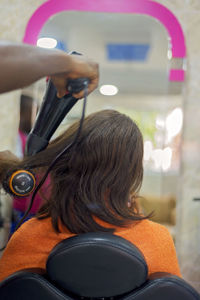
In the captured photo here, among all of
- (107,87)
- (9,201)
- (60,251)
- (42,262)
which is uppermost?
(107,87)

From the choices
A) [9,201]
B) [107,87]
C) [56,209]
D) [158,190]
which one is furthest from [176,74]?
[56,209]

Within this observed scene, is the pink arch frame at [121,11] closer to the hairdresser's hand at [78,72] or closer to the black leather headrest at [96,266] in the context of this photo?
the hairdresser's hand at [78,72]

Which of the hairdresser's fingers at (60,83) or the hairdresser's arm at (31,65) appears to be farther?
the hairdresser's fingers at (60,83)

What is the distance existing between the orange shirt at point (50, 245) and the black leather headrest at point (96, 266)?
19 cm

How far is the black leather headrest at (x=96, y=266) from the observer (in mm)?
785

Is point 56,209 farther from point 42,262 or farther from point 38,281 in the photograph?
point 38,281

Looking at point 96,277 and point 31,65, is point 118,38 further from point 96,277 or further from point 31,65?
point 96,277

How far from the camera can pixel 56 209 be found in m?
1.04

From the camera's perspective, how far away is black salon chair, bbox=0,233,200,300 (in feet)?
2.58

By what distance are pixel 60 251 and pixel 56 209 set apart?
26cm

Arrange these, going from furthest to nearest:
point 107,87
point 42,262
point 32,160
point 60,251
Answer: point 107,87, point 32,160, point 42,262, point 60,251

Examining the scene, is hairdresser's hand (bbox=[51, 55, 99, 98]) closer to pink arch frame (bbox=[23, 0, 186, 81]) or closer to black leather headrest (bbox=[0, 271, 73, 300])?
black leather headrest (bbox=[0, 271, 73, 300])

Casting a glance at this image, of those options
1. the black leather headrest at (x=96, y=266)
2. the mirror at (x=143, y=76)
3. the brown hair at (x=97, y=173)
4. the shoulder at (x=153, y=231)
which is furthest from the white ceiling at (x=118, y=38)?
the black leather headrest at (x=96, y=266)

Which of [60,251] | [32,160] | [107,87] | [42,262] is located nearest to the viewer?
[60,251]
